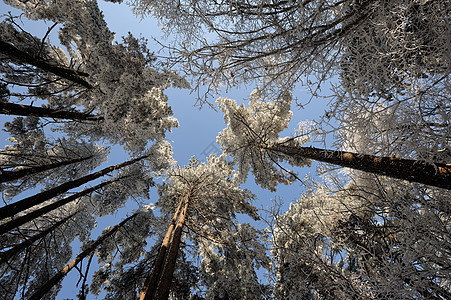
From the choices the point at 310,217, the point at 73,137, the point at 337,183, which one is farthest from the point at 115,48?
the point at 310,217

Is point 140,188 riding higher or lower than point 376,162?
higher

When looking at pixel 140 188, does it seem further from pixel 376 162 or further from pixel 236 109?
pixel 376 162

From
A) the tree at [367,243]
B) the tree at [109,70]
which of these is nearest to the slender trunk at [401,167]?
the tree at [367,243]

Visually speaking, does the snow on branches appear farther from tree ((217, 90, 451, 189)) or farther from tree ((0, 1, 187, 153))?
tree ((0, 1, 187, 153))

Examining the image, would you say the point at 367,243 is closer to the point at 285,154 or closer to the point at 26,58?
the point at 285,154

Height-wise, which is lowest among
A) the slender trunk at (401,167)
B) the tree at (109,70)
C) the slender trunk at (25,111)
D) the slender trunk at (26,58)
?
the slender trunk at (401,167)

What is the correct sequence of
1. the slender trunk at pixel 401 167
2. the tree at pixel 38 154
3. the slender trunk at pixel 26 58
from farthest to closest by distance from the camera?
the tree at pixel 38 154 < the slender trunk at pixel 26 58 < the slender trunk at pixel 401 167

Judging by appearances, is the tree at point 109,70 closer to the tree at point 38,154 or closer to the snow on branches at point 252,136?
the tree at point 38,154

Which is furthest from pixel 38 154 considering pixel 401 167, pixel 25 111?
pixel 401 167

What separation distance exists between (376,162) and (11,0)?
1213 cm

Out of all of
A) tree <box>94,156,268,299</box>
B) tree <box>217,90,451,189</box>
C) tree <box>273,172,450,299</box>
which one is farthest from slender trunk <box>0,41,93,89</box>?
tree <box>273,172,450,299</box>

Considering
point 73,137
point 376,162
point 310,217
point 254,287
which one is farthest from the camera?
point 73,137

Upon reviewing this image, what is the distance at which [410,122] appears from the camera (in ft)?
8.73

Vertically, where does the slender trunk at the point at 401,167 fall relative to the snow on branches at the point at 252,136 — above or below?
below
